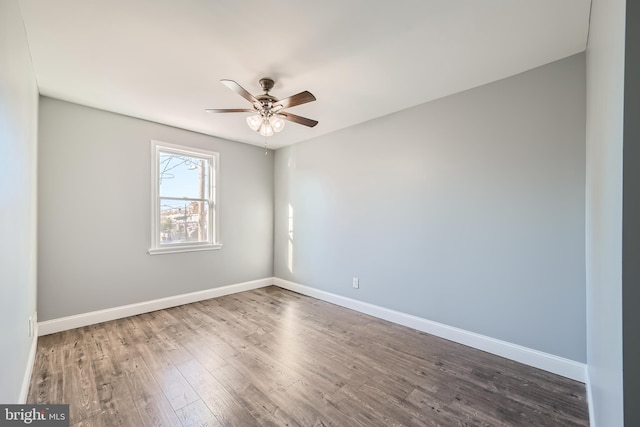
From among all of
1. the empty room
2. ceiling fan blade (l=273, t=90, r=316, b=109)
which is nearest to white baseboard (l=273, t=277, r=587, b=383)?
the empty room

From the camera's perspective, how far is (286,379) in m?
2.09

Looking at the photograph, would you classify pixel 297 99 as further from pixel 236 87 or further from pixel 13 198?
pixel 13 198

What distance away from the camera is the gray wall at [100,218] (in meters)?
2.87

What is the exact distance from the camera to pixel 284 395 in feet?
6.23

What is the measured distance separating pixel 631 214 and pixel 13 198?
9.31 feet

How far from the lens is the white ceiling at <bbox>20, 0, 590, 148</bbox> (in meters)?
1.65

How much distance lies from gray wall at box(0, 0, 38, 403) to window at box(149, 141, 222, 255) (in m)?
1.51

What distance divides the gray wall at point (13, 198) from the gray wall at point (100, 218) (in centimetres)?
95

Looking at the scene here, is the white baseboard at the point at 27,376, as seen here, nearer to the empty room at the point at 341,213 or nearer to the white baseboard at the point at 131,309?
the empty room at the point at 341,213

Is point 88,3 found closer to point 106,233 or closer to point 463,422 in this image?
point 106,233

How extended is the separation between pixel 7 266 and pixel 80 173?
81.7 inches

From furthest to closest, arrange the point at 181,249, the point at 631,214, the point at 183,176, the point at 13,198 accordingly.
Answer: the point at 183,176 → the point at 181,249 → the point at 13,198 → the point at 631,214

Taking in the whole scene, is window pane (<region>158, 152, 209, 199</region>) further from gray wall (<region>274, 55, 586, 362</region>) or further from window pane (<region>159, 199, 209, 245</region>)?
gray wall (<region>274, 55, 586, 362</region>)

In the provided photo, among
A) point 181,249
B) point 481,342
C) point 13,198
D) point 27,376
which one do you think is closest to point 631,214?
point 481,342
